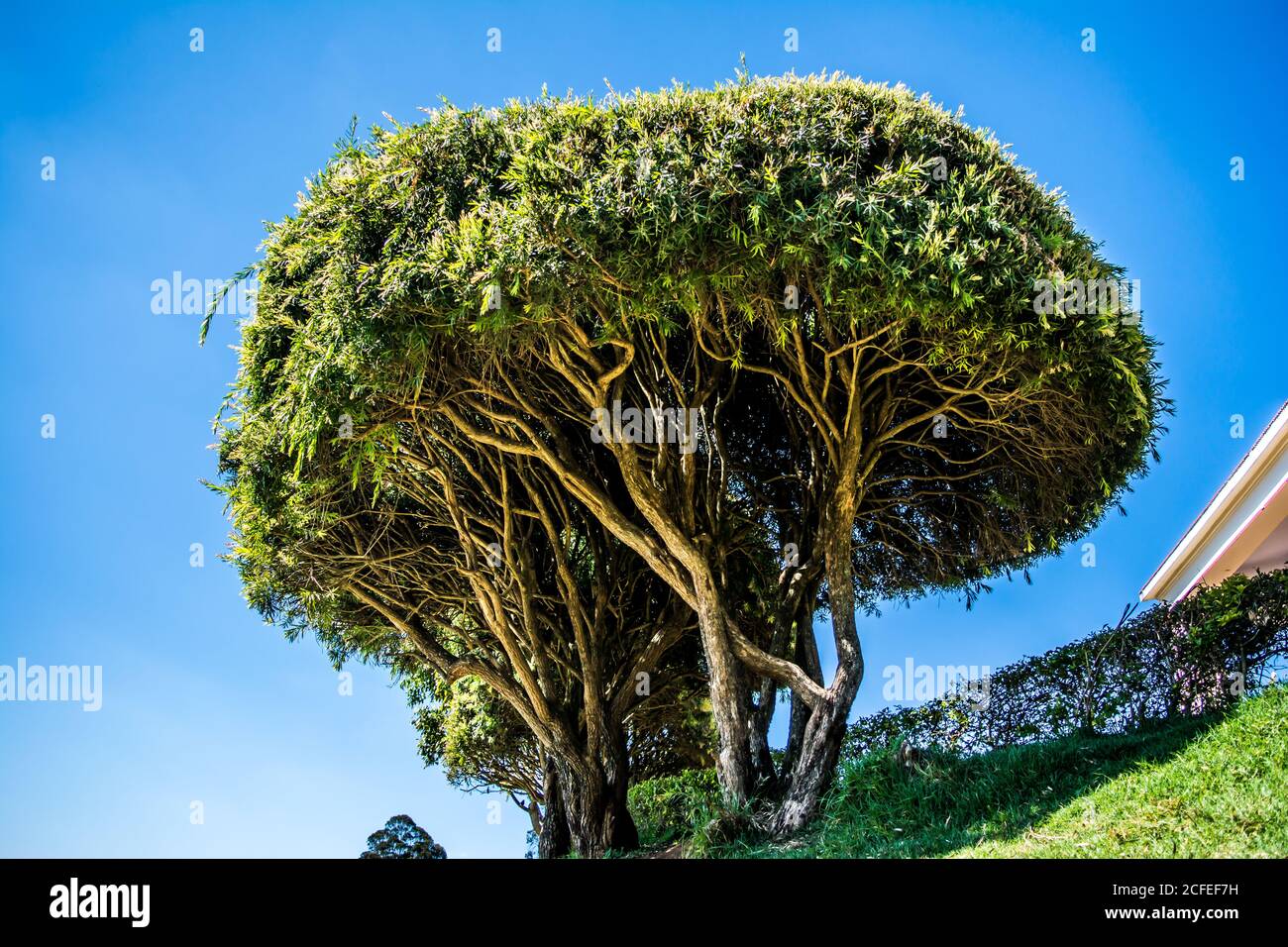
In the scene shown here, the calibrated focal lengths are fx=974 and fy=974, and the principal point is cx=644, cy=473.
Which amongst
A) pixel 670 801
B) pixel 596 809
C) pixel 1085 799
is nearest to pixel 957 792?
pixel 1085 799

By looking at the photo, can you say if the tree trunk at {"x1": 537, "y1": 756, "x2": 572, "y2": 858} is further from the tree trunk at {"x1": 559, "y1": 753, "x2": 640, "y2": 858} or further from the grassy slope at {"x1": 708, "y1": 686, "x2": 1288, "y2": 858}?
the grassy slope at {"x1": 708, "y1": 686, "x2": 1288, "y2": 858}

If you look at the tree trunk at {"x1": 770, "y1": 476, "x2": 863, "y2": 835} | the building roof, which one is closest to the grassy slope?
the tree trunk at {"x1": 770, "y1": 476, "x2": 863, "y2": 835}

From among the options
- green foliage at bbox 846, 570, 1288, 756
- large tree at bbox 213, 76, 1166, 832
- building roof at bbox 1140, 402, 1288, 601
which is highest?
large tree at bbox 213, 76, 1166, 832

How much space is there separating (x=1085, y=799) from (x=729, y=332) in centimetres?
629

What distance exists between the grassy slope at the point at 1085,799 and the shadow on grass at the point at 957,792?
0.02m

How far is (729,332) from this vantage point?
11812 millimetres

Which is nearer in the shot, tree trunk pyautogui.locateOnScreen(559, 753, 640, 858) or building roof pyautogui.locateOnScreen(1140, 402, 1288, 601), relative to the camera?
building roof pyautogui.locateOnScreen(1140, 402, 1288, 601)

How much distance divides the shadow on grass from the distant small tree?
32.9 feet

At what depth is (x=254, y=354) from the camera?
1191 centimetres

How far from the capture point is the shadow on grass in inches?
370
